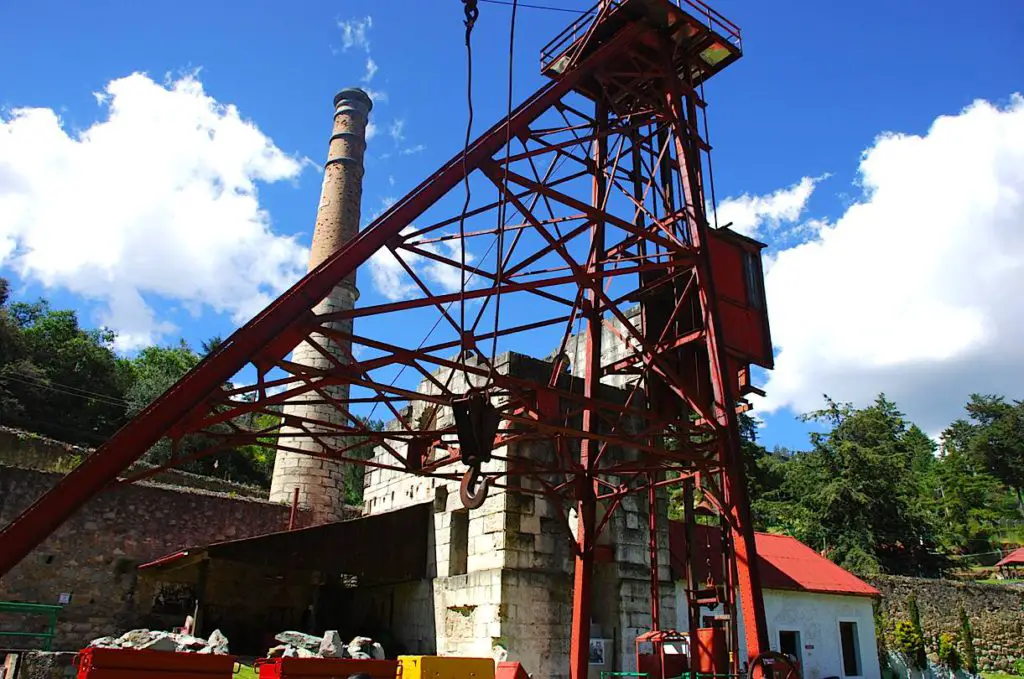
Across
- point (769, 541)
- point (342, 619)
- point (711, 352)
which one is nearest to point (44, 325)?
point (342, 619)

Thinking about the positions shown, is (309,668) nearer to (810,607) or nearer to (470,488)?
(470,488)

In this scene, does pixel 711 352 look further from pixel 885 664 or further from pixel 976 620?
pixel 976 620

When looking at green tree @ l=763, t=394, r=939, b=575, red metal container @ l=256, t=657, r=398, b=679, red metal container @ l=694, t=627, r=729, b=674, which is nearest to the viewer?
red metal container @ l=256, t=657, r=398, b=679

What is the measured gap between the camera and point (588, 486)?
Answer: 11.1 meters

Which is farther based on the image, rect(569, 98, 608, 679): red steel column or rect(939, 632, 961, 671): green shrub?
rect(939, 632, 961, 671): green shrub

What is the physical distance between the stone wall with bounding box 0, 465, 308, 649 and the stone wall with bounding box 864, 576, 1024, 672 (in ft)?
68.6

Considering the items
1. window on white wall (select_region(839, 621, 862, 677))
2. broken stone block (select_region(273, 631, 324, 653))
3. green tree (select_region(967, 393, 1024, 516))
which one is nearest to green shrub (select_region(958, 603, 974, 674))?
window on white wall (select_region(839, 621, 862, 677))

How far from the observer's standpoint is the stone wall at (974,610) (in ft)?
78.9

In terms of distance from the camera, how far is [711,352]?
1076cm

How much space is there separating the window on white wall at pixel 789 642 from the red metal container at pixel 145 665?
15.6 metres

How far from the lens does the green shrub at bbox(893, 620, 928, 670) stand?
2267 centimetres

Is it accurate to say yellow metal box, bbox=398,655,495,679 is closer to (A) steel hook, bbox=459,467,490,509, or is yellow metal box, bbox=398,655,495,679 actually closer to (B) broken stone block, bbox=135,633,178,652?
(A) steel hook, bbox=459,467,490,509

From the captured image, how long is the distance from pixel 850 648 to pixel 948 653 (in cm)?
629

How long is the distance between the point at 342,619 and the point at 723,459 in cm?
1110
